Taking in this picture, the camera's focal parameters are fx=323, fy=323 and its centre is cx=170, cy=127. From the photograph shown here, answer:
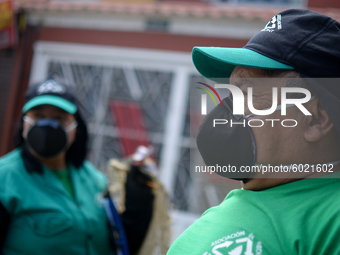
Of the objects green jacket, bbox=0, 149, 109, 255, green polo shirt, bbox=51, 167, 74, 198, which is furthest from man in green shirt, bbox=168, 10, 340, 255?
green polo shirt, bbox=51, 167, 74, 198

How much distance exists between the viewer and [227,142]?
39.6 inches

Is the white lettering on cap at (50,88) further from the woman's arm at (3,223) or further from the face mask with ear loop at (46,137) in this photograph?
the woman's arm at (3,223)

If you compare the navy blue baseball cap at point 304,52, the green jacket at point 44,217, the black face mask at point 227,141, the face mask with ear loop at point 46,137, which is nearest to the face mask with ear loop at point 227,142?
the black face mask at point 227,141

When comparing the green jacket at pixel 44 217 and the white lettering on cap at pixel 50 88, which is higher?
the white lettering on cap at pixel 50 88

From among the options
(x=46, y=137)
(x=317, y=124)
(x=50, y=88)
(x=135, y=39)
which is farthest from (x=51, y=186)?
(x=135, y=39)

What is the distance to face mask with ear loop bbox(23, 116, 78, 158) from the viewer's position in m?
2.04

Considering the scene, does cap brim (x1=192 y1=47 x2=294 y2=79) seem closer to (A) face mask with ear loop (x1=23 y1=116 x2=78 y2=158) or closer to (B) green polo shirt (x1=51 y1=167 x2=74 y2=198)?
(A) face mask with ear loop (x1=23 y1=116 x2=78 y2=158)

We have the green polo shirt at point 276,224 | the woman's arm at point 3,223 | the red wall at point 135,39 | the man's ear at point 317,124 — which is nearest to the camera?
the green polo shirt at point 276,224

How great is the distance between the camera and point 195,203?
469 centimetres

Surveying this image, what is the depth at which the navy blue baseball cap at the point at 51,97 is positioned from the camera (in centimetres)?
212

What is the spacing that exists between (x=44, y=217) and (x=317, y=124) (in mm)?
1562

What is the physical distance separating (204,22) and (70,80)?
2.47 meters

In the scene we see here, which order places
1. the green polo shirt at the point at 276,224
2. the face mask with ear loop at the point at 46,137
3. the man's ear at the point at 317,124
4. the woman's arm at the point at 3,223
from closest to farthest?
the green polo shirt at the point at 276,224, the man's ear at the point at 317,124, the woman's arm at the point at 3,223, the face mask with ear loop at the point at 46,137

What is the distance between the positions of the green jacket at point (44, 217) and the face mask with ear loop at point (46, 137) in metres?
0.12
